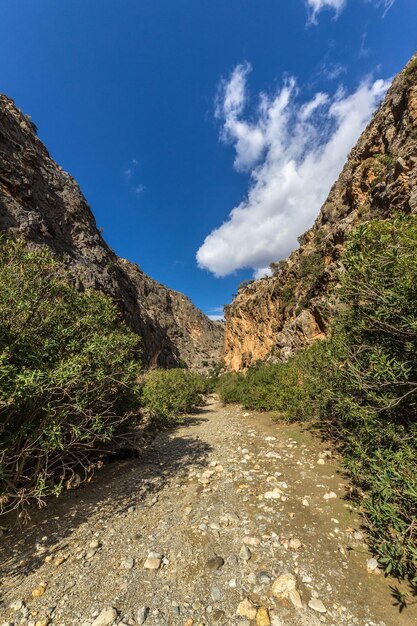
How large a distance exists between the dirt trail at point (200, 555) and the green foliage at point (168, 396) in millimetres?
5928

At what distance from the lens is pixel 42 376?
448 cm

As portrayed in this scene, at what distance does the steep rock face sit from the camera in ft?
49.6

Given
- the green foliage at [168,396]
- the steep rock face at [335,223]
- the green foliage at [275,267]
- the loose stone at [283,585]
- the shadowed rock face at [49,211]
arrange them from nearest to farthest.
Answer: the loose stone at [283,585]
the green foliage at [168,396]
the steep rock face at [335,223]
the shadowed rock face at [49,211]
the green foliage at [275,267]

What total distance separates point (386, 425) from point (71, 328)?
6882mm

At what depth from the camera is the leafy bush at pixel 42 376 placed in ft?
14.1

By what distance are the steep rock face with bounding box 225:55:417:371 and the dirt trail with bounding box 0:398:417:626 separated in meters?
5.07

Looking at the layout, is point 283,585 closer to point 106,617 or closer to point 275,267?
point 106,617

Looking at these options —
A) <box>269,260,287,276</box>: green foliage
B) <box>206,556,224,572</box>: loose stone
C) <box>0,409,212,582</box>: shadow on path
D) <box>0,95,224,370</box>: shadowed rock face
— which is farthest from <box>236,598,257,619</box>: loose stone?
<box>269,260,287,276</box>: green foliage

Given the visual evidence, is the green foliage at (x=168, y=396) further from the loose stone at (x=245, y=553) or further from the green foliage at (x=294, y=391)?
the loose stone at (x=245, y=553)

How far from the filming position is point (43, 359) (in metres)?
5.17

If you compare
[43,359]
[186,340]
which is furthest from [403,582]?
[186,340]

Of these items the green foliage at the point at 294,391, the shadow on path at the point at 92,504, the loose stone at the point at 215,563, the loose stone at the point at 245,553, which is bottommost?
the loose stone at the point at 245,553

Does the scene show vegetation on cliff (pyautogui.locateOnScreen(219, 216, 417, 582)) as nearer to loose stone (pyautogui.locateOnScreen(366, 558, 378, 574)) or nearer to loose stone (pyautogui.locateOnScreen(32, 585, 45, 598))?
loose stone (pyautogui.locateOnScreen(366, 558, 378, 574))

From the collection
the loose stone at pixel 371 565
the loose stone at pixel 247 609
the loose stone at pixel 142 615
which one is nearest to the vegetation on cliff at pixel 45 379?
the loose stone at pixel 142 615
